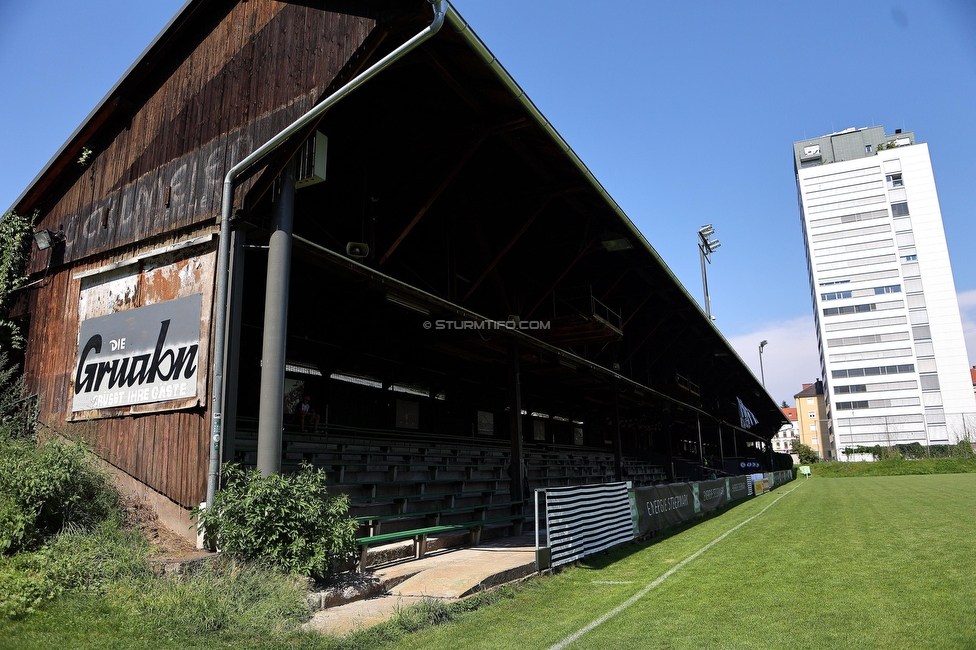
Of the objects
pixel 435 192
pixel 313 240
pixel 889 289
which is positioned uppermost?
pixel 889 289

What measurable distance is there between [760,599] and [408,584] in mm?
4362

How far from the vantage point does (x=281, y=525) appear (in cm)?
761

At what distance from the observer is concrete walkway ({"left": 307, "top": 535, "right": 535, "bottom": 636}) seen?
6.95m

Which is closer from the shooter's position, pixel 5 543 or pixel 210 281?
pixel 5 543

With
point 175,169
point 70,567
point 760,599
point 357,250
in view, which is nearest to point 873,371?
point 760,599

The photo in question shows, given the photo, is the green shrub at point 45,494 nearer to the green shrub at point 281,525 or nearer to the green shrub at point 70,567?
the green shrub at point 70,567

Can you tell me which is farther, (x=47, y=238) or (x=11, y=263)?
(x=11, y=263)

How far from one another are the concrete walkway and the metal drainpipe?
2330 mm

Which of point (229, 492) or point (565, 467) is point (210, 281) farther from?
point (565, 467)

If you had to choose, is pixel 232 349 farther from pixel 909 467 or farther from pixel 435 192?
pixel 909 467

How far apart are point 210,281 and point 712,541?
1103 cm

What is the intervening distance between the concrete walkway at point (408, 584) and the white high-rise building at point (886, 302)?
96559 mm

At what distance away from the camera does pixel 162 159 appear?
11508 mm

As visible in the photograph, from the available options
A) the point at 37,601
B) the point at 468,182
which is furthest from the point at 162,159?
the point at 37,601
